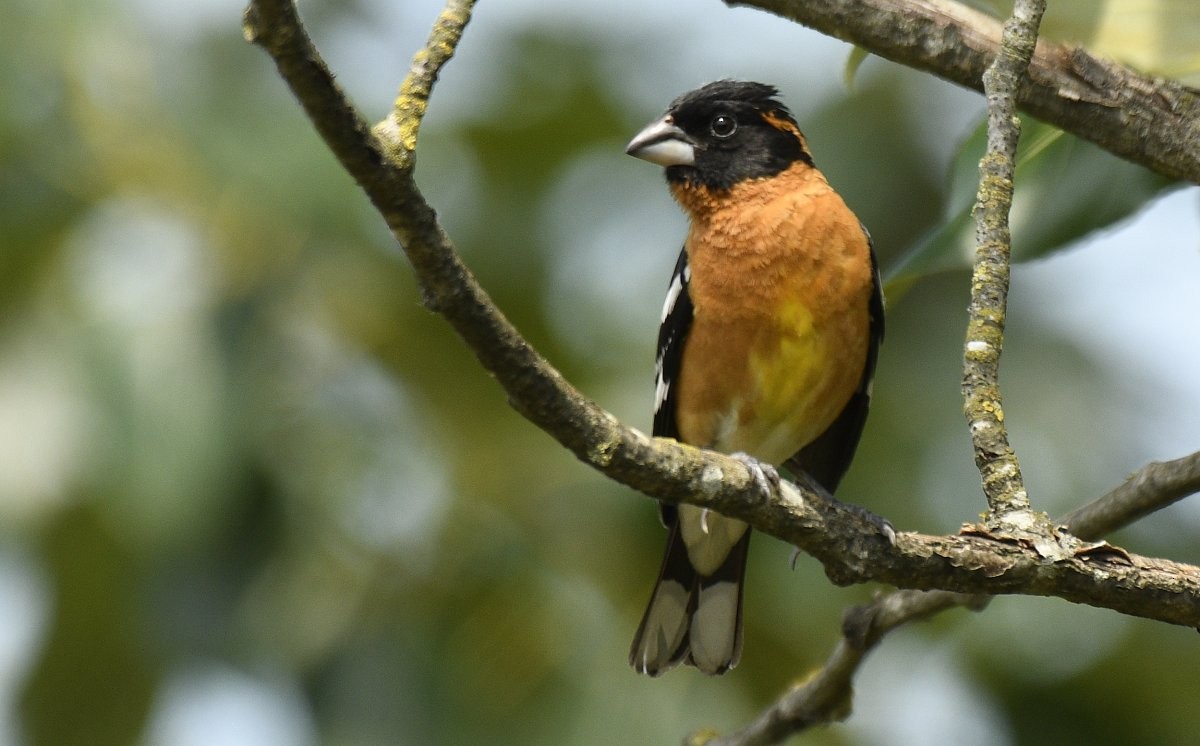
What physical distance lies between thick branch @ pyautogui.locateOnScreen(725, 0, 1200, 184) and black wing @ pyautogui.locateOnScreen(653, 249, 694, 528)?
5.62 ft

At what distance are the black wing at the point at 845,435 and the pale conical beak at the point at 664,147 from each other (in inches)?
27.6

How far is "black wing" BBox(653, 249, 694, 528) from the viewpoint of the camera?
15.8 feet

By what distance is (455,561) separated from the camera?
577cm

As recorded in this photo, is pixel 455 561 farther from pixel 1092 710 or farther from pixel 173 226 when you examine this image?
pixel 1092 710

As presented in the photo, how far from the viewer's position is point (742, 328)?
15.1 ft

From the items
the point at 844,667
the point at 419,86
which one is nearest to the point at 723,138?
the point at 844,667

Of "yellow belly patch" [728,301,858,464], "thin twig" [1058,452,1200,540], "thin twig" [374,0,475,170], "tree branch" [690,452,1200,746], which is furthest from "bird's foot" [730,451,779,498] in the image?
"yellow belly patch" [728,301,858,464]

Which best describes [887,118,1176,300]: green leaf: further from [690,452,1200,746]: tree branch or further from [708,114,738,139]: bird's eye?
[708,114,738,139]: bird's eye

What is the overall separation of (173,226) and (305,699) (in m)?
2.05

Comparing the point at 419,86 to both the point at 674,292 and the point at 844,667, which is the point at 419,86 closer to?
the point at 844,667

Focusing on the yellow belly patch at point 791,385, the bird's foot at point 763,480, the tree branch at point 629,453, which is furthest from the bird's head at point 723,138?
the bird's foot at point 763,480

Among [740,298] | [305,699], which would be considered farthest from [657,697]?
[740,298]

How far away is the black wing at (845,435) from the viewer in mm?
4852

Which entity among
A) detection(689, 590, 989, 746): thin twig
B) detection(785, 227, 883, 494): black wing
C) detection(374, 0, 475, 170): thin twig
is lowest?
detection(689, 590, 989, 746): thin twig
